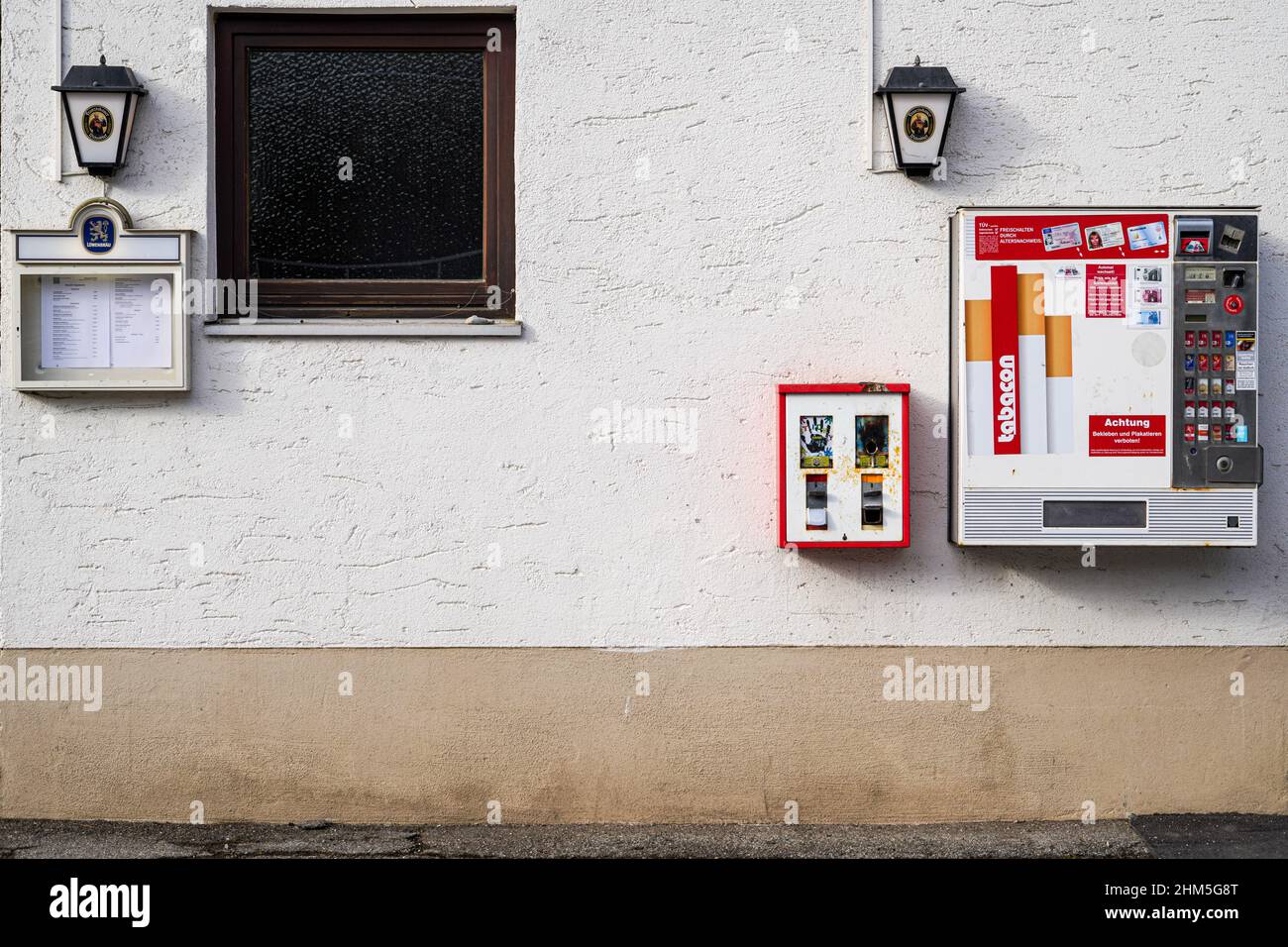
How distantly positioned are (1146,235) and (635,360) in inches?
86.7

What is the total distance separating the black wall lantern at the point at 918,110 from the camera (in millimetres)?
5219

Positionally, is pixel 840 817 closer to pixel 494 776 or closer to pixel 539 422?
pixel 494 776

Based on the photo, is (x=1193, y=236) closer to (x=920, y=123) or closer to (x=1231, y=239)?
(x=1231, y=239)

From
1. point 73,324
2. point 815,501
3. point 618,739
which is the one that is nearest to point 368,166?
point 73,324

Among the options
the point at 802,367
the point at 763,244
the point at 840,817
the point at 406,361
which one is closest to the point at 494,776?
the point at 840,817

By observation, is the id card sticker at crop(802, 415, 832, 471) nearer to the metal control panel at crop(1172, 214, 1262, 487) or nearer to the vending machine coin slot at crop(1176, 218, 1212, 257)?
the metal control panel at crop(1172, 214, 1262, 487)

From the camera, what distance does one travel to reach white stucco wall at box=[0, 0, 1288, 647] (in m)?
5.36

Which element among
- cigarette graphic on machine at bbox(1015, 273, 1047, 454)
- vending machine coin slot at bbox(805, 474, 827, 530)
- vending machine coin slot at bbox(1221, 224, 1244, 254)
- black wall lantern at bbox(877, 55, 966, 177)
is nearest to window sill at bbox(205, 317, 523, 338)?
vending machine coin slot at bbox(805, 474, 827, 530)

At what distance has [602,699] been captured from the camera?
5410mm

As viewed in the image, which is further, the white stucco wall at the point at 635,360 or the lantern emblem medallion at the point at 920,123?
the white stucco wall at the point at 635,360

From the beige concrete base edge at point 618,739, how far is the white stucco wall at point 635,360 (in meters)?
0.15

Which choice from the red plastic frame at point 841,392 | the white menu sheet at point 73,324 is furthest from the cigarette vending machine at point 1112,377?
the white menu sheet at point 73,324

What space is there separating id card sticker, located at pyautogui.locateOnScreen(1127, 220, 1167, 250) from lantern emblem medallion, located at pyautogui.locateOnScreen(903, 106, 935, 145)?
0.93 meters

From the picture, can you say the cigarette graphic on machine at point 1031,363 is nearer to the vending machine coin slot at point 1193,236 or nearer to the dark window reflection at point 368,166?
the vending machine coin slot at point 1193,236
